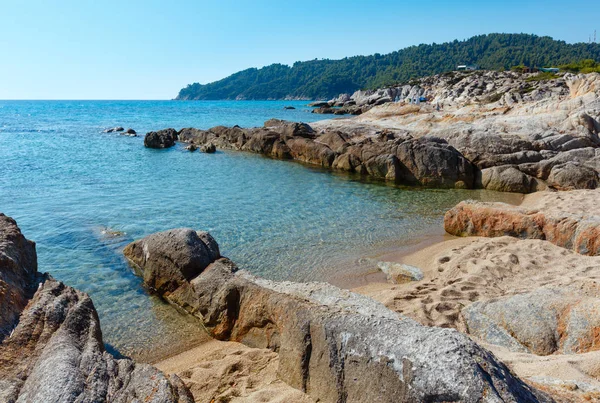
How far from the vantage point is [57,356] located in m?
3.29

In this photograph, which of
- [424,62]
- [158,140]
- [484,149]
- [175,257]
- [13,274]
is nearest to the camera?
[13,274]

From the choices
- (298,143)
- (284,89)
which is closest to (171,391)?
(298,143)

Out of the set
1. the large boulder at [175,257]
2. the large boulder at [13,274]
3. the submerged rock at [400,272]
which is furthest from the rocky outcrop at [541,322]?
the large boulder at [13,274]

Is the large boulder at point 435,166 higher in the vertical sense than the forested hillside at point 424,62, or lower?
lower

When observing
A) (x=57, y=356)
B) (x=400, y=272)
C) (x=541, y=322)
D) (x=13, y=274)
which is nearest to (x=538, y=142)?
(x=400, y=272)

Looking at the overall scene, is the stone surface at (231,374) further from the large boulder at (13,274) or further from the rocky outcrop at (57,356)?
the large boulder at (13,274)

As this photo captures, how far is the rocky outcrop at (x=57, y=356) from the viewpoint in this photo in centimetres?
293

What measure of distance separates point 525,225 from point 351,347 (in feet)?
23.6

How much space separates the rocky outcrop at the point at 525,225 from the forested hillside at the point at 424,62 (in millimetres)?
118108

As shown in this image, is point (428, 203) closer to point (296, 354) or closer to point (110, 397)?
point (296, 354)

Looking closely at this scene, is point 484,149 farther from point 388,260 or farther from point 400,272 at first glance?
point 400,272

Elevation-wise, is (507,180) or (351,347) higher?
(351,347)

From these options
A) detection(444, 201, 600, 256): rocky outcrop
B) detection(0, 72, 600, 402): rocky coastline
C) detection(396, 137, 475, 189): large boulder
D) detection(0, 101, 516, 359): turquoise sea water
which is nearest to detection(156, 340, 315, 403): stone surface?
detection(0, 72, 600, 402): rocky coastline

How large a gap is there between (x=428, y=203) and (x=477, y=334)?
940 cm
